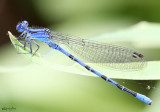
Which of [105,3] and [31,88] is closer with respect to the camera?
[31,88]

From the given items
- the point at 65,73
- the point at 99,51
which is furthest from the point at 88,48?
the point at 65,73

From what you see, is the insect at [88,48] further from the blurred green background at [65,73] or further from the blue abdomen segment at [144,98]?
the blurred green background at [65,73]

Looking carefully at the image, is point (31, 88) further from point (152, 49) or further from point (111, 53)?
point (152, 49)

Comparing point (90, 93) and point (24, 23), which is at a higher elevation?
point (24, 23)

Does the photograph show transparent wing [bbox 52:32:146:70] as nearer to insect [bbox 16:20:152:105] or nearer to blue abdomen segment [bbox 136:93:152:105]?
insect [bbox 16:20:152:105]

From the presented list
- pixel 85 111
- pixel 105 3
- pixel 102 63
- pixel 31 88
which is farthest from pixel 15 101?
pixel 105 3

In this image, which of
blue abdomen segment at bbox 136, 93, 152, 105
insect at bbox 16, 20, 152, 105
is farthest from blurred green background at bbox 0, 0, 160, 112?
insect at bbox 16, 20, 152, 105
